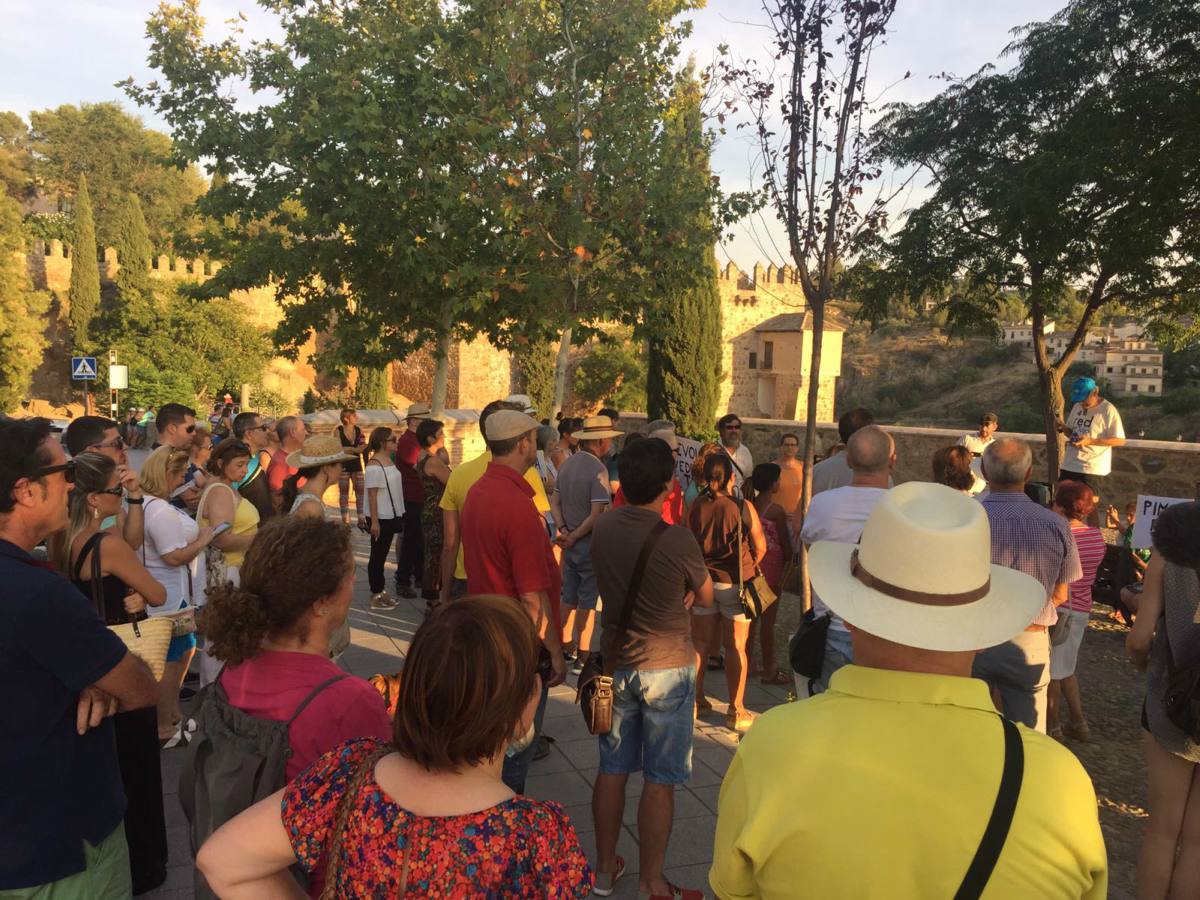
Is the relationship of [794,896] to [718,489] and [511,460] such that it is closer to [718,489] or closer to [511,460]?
[511,460]

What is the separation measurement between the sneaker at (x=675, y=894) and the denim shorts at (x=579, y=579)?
9.66 feet

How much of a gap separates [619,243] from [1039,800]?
40.2 ft

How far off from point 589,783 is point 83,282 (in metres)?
44.8

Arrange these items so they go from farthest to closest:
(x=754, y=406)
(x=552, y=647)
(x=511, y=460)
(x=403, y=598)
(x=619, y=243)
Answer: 1. (x=754, y=406)
2. (x=619, y=243)
3. (x=403, y=598)
4. (x=511, y=460)
5. (x=552, y=647)

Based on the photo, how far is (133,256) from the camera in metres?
43.2

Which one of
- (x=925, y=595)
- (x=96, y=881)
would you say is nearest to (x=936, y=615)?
(x=925, y=595)

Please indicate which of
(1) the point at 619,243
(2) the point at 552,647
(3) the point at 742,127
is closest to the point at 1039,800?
(2) the point at 552,647

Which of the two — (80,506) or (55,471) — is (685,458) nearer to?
(80,506)

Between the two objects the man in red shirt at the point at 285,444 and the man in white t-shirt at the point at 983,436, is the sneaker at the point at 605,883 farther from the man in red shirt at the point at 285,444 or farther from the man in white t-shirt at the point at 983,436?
the man in white t-shirt at the point at 983,436

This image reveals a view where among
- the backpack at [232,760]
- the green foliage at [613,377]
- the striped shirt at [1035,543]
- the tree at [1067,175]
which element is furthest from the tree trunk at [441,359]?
the green foliage at [613,377]

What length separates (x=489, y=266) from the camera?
43.5 ft

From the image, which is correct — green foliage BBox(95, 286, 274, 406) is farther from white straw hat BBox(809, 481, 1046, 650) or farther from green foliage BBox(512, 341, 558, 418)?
white straw hat BBox(809, 481, 1046, 650)

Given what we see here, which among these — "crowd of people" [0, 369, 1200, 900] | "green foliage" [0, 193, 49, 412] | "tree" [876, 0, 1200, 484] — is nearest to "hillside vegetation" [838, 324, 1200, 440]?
"tree" [876, 0, 1200, 484]

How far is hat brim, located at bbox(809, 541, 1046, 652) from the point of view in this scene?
1.59 metres
